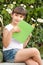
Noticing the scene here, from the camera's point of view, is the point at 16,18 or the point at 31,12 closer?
the point at 16,18

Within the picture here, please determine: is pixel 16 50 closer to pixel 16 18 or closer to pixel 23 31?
pixel 23 31

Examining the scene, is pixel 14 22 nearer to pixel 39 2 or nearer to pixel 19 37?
pixel 19 37

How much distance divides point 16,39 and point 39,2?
1.46 m

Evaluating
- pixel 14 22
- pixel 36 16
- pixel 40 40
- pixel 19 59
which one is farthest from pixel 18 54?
pixel 36 16

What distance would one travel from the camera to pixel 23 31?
3764 millimetres

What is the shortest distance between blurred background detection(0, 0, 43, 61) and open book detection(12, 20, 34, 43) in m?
0.66

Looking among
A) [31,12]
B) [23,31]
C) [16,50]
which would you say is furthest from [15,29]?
[31,12]

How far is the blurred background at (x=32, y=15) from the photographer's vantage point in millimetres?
4516

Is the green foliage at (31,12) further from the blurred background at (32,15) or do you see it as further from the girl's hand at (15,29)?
the girl's hand at (15,29)

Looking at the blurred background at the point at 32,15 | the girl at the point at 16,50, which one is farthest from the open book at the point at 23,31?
the blurred background at the point at 32,15

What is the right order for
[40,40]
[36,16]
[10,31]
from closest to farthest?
1. [10,31]
2. [40,40]
3. [36,16]

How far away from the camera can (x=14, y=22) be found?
12.3 ft

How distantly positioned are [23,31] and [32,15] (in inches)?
44.7

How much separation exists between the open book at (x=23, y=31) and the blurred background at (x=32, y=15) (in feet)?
2.16
